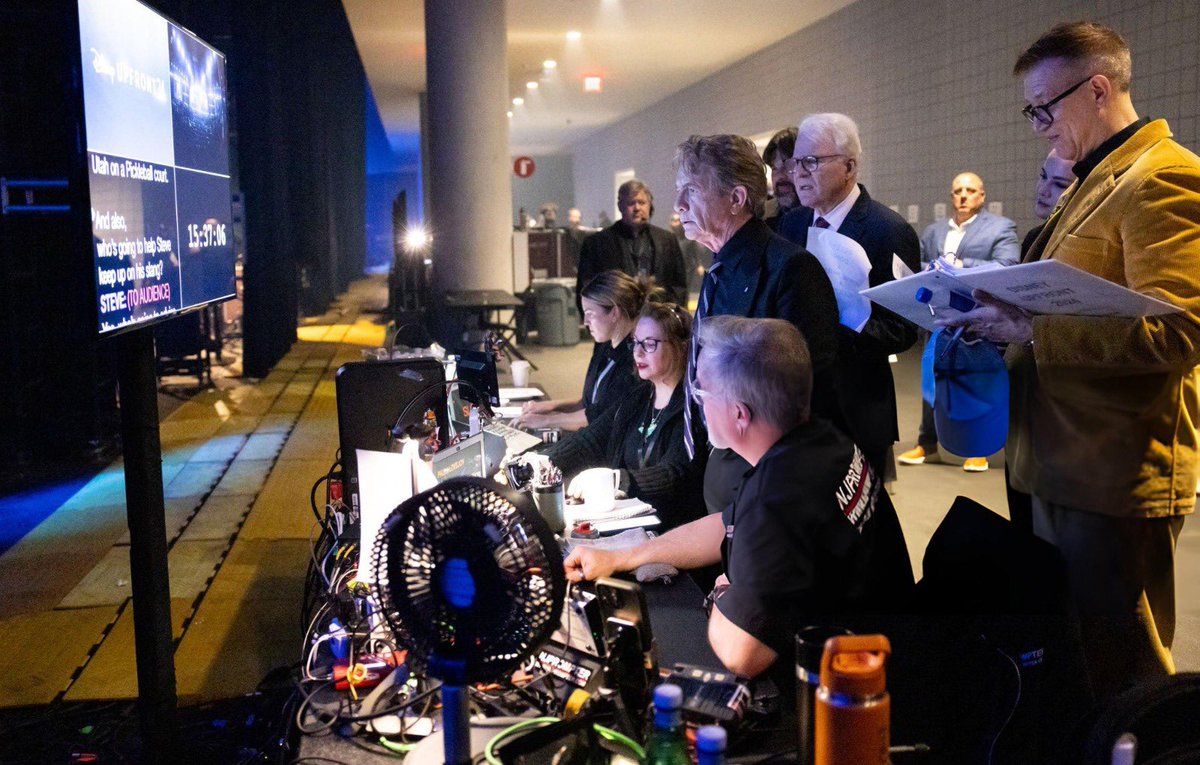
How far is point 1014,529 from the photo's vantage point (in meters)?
1.67

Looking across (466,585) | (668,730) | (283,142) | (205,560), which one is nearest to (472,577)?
(466,585)

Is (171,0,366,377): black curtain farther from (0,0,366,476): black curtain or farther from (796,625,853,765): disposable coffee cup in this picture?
(796,625,853,765): disposable coffee cup

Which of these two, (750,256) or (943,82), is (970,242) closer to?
(943,82)

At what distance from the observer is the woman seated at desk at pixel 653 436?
3002 mm

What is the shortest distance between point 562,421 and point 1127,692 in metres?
2.93

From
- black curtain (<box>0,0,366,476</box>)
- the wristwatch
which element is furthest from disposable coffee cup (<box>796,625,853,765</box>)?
black curtain (<box>0,0,366,476</box>)

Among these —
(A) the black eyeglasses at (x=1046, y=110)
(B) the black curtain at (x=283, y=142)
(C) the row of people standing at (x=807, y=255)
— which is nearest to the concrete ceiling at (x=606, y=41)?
(B) the black curtain at (x=283, y=142)

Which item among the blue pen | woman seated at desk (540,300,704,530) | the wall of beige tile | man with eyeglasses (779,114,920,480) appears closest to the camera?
the blue pen

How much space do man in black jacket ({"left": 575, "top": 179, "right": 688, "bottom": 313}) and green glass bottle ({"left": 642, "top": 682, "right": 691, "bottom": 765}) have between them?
213 inches

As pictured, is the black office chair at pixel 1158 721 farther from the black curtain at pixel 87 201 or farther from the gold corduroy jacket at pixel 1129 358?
the black curtain at pixel 87 201

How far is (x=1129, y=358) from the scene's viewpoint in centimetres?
186

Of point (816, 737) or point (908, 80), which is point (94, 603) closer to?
point (816, 737)

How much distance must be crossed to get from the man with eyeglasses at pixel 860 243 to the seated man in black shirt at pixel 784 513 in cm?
133

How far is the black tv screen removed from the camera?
2.10 metres
